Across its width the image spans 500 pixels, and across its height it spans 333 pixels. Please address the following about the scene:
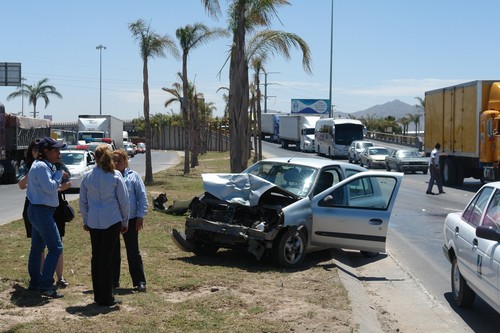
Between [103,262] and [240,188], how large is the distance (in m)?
3.52

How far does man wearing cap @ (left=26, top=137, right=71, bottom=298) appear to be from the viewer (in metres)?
7.50

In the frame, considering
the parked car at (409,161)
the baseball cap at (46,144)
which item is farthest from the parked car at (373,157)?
the baseball cap at (46,144)

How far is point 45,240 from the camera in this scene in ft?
25.0

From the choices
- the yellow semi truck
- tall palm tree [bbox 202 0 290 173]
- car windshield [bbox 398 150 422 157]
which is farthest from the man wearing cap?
car windshield [bbox 398 150 422 157]

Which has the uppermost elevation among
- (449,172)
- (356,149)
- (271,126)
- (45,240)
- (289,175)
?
(271,126)

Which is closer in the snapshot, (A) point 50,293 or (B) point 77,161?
(A) point 50,293

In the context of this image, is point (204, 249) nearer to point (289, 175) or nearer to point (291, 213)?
point (291, 213)

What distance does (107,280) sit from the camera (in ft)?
23.8

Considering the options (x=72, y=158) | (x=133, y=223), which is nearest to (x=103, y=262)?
(x=133, y=223)

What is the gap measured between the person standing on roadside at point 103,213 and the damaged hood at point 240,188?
3.15 metres

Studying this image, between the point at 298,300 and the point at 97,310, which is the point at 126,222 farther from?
the point at 298,300

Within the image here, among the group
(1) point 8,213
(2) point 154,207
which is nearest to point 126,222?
(2) point 154,207

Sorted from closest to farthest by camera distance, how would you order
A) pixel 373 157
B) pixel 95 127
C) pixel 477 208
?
pixel 477 208, pixel 373 157, pixel 95 127

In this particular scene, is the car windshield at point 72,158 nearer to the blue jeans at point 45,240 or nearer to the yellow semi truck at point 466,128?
the yellow semi truck at point 466,128
